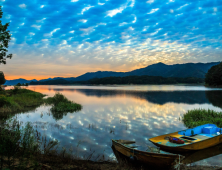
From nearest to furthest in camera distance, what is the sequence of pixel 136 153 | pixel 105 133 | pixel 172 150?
pixel 136 153 < pixel 172 150 < pixel 105 133

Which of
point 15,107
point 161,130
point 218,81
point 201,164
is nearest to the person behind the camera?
point 201,164

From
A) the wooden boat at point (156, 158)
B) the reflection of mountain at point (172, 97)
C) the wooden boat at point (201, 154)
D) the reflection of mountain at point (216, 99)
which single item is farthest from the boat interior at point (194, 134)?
the reflection of mountain at point (172, 97)

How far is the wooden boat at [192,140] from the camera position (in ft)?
37.2

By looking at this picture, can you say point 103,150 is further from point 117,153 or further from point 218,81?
point 218,81

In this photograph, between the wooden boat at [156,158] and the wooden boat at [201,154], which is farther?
the wooden boat at [201,154]

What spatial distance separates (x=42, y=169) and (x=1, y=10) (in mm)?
18703

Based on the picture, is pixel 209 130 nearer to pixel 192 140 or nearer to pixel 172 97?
pixel 192 140

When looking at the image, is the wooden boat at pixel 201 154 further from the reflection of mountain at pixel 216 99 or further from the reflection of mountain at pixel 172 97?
the reflection of mountain at pixel 172 97

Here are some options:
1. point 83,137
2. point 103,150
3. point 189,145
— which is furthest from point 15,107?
point 189,145

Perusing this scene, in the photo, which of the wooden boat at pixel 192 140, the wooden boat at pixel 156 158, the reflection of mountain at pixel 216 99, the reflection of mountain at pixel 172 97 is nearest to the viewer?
the wooden boat at pixel 156 158

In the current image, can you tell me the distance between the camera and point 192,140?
13000 mm

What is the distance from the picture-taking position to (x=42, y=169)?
695 centimetres

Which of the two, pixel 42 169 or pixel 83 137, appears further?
pixel 83 137

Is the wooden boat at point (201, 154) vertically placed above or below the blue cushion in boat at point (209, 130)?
below
